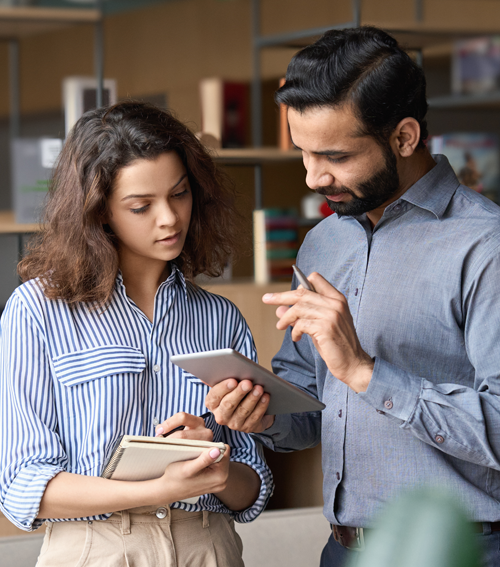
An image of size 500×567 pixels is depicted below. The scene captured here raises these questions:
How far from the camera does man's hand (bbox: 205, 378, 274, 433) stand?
1.01 metres

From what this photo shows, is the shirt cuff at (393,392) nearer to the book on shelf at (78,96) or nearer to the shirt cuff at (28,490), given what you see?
the shirt cuff at (28,490)

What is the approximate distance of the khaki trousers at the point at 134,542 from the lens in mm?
1016

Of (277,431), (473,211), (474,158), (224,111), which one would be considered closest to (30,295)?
(277,431)

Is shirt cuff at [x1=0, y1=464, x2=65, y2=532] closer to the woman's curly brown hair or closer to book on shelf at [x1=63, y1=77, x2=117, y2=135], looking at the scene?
the woman's curly brown hair

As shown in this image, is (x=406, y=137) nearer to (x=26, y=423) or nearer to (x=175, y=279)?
(x=175, y=279)

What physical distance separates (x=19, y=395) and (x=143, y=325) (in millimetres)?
224

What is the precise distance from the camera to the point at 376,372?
0.96 m

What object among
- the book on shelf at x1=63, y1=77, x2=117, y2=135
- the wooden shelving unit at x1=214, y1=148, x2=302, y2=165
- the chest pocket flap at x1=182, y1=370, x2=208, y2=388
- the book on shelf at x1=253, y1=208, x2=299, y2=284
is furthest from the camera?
the book on shelf at x1=253, y1=208, x2=299, y2=284

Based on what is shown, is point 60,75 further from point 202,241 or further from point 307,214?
point 202,241

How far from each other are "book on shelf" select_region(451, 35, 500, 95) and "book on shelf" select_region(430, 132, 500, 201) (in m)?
0.25

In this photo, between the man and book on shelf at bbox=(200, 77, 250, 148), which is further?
book on shelf at bbox=(200, 77, 250, 148)

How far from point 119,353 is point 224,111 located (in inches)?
67.8

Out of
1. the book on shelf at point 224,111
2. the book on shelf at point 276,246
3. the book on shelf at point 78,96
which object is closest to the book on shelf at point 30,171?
the book on shelf at point 78,96

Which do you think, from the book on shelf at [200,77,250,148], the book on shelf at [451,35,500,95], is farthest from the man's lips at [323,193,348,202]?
the book on shelf at [451,35,500,95]
